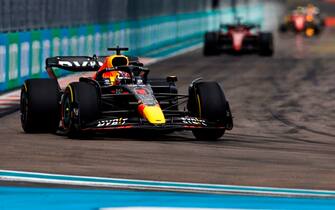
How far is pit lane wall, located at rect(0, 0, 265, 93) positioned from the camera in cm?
2512

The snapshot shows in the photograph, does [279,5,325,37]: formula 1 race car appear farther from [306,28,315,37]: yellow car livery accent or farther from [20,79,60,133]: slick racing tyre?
[20,79,60,133]: slick racing tyre

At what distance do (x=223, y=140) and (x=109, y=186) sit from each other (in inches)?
195

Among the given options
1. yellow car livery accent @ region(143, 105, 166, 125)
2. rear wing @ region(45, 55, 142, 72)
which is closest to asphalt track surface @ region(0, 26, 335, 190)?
yellow car livery accent @ region(143, 105, 166, 125)

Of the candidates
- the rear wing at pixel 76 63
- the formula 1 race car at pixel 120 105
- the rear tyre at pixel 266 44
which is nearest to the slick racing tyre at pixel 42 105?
the formula 1 race car at pixel 120 105

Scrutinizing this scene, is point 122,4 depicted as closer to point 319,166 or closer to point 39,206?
point 319,166

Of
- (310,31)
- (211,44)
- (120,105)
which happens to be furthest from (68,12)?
(310,31)

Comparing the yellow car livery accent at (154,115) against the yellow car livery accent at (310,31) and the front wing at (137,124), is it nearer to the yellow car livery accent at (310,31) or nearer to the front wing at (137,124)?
the front wing at (137,124)

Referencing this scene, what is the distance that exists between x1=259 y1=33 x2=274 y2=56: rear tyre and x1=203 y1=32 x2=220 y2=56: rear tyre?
1504 millimetres

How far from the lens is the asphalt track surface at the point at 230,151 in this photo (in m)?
11.2

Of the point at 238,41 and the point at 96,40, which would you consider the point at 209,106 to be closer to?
the point at 96,40

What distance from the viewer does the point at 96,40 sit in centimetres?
3556

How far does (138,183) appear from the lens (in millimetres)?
10430

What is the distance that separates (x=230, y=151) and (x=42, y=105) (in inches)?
104

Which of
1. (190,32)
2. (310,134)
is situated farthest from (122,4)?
(310,134)
